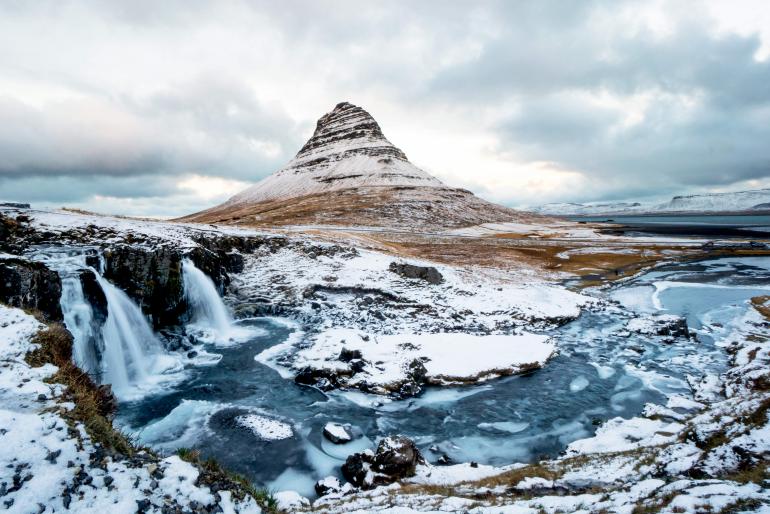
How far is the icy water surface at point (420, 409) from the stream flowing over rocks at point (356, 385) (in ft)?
0.37

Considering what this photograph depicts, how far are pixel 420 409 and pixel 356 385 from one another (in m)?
3.67

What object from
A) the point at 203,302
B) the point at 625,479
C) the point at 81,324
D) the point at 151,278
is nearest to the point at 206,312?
the point at 203,302

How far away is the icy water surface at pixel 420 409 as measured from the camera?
1539 cm

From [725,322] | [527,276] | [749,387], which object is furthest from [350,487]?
[527,276]

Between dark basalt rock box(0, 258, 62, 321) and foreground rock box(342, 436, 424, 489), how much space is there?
580 inches

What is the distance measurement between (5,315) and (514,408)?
67.2ft

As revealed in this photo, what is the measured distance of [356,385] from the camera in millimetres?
20312

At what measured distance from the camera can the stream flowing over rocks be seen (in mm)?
8047

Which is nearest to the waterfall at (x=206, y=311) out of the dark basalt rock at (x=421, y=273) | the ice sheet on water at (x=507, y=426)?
the dark basalt rock at (x=421, y=273)

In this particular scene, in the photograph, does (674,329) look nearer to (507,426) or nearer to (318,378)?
(507,426)

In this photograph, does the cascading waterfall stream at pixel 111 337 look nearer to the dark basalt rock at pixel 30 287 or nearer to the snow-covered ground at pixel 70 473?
the dark basalt rock at pixel 30 287

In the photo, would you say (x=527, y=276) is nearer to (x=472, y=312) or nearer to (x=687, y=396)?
(x=472, y=312)

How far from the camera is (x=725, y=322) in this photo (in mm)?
31906

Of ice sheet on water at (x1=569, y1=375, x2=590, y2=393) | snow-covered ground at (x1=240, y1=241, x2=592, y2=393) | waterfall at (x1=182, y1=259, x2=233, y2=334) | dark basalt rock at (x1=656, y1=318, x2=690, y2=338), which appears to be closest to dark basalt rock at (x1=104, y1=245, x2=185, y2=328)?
waterfall at (x1=182, y1=259, x2=233, y2=334)
